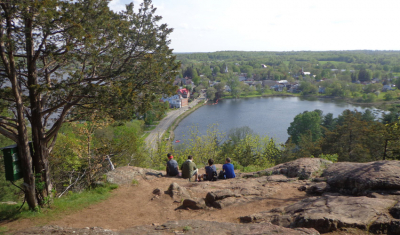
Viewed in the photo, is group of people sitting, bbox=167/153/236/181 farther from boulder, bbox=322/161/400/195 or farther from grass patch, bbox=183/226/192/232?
grass patch, bbox=183/226/192/232

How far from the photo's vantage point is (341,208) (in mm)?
5105

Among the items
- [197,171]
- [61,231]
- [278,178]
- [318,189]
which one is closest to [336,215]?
[318,189]

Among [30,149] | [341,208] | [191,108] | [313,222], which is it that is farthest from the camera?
[191,108]

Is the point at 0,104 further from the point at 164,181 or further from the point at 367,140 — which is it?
the point at 367,140

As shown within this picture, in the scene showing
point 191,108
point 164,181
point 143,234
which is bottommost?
point 191,108

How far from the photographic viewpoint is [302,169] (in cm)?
898

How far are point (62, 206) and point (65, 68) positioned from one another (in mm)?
3651

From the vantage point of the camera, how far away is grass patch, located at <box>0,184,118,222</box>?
583cm

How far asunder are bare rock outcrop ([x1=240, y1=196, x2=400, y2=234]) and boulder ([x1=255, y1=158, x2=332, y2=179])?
9.79 feet

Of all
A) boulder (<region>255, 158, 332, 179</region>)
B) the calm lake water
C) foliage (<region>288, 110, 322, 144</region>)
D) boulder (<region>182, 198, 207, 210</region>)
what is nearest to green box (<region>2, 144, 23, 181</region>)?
Result: boulder (<region>182, 198, 207, 210</region>)

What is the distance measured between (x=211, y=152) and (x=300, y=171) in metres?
12.6

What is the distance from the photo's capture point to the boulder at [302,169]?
8.73m

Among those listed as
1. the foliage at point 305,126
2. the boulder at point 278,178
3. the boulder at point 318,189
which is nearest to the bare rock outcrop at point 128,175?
the boulder at point 278,178

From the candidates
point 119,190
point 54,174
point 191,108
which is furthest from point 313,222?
point 191,108
